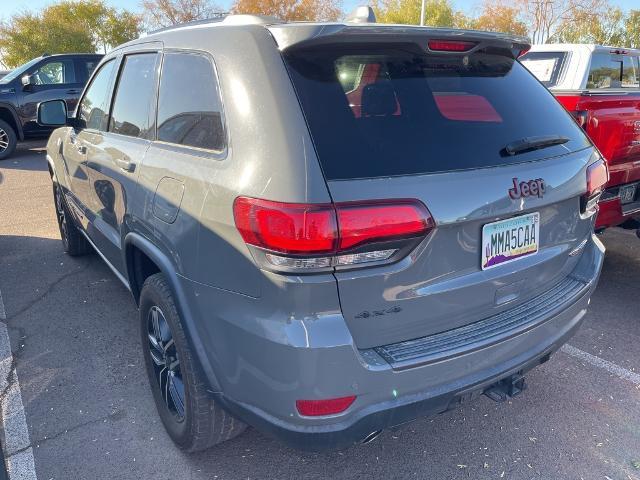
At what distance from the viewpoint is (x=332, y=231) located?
1.64 meters

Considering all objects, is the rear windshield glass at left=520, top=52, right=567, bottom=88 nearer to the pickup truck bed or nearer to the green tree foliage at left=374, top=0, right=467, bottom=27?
the pickup truck bed

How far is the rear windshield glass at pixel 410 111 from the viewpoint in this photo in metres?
1.77

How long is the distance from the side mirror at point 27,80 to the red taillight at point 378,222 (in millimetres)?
11614

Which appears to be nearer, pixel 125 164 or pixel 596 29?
pixel 125 164

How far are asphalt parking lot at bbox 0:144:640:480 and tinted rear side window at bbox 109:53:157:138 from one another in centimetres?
142

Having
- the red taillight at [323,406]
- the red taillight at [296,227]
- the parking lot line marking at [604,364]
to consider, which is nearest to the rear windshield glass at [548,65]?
the parking lot line marking at [604,364]

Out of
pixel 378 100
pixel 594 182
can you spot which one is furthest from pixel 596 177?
pixel 378 100

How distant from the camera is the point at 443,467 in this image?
241 cm

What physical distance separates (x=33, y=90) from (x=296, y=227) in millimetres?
11646

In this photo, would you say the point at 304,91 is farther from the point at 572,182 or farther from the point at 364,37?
the point at 572,182

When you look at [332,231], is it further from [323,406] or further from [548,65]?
[548,65]

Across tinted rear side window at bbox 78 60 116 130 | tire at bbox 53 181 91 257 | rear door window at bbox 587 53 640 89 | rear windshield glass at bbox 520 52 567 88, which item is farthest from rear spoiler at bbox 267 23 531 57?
rear door window at bbox 587 53 640 89

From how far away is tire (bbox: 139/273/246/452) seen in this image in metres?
2.18

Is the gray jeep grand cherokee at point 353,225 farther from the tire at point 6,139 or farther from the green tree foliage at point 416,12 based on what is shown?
the green tree foliage at point 416,12
